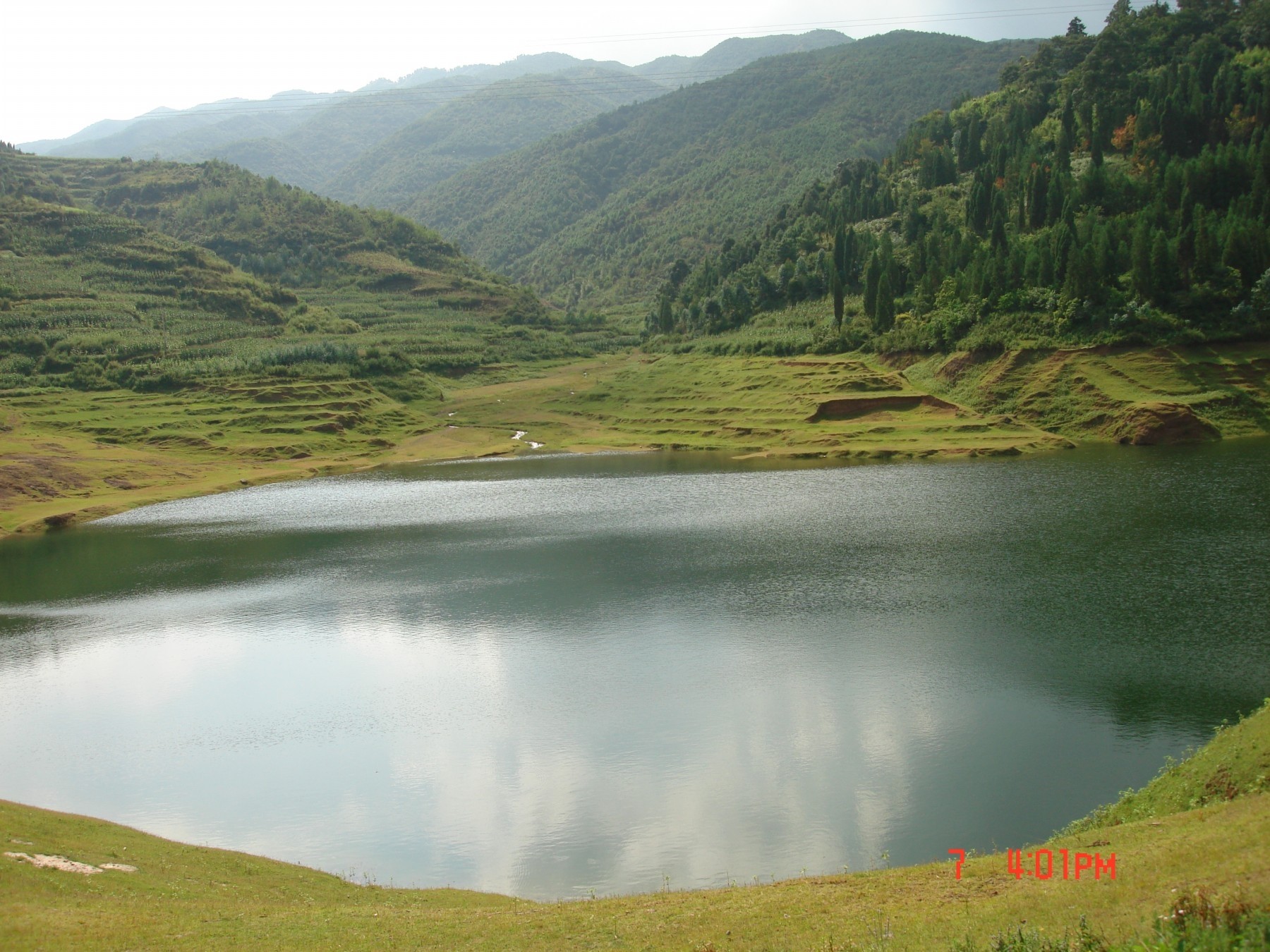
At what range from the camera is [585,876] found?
25125 millimetres

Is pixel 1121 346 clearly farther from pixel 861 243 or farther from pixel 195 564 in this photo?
pixel 195 564

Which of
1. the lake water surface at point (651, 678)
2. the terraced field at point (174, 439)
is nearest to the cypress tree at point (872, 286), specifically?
the lake water surface at point (651, 678)

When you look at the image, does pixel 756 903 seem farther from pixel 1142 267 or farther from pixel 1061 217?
pixel 1061 217

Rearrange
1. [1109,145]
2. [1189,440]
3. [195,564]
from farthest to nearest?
1. [1109,145]
2. [1189,440]
3. [195,564]

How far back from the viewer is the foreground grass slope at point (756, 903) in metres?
14.7

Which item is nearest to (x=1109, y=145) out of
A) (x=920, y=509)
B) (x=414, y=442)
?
(x=920, y=509)

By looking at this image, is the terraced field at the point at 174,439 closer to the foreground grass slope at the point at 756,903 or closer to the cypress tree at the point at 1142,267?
the foreground grass slope at the point at 756,903

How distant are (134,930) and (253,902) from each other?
3832 millimetres

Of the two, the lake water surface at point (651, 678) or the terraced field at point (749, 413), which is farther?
the terraced field at point (749, 413)

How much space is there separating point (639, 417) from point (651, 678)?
90070mm

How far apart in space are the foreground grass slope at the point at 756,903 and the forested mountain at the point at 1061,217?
8673 centimetres

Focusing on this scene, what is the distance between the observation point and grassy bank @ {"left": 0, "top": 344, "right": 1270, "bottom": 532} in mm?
88500
